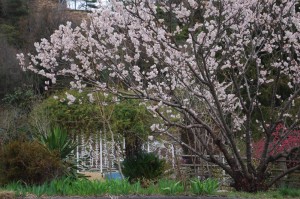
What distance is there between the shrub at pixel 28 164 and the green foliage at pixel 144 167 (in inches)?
92.1

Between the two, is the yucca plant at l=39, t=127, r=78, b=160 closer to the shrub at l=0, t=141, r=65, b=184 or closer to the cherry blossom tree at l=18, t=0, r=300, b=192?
the shrub at l=0, t=141, r=65, b=184

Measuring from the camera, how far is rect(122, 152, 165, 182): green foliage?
11.0 m

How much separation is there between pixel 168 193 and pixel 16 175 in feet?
9.37

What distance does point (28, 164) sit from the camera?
8.74 metres

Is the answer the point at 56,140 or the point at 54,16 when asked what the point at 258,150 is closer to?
the point at 56,140

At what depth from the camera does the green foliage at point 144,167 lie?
36.1 feet

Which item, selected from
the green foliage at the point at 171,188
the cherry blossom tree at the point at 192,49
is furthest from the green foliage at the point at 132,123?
the green foliage at the point at 171,188

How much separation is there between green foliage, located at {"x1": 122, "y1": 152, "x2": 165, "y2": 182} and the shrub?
234 cm

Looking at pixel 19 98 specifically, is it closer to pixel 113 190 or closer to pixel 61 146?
pixel 61 146

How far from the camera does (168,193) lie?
7.81 meters

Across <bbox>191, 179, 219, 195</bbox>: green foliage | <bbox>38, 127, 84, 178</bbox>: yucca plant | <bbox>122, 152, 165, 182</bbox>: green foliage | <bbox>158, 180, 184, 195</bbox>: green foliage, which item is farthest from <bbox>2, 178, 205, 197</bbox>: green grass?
<bbox>122, 152, 165, 182</bbox>: green foliage

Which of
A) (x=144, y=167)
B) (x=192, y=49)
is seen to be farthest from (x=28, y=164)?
(x=192, y=49)

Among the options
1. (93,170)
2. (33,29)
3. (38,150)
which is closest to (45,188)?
(38,150)

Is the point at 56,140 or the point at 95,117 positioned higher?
the point at 95,117
